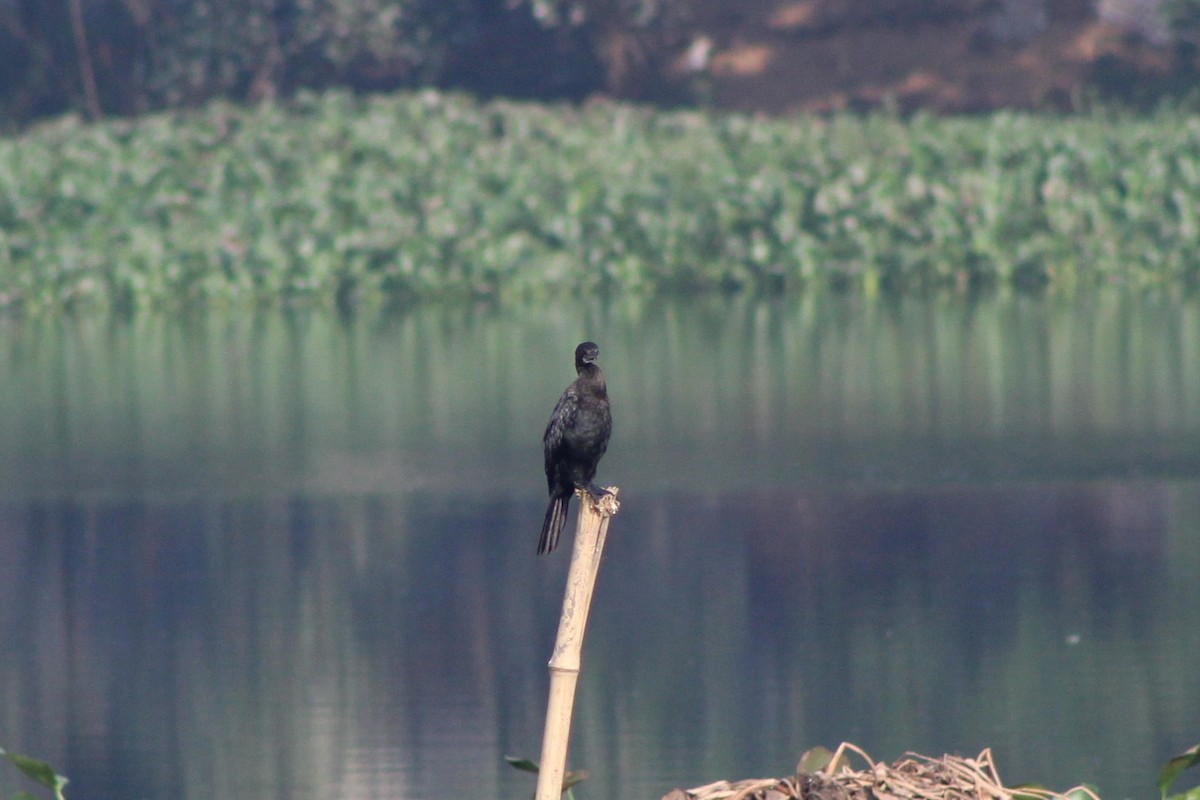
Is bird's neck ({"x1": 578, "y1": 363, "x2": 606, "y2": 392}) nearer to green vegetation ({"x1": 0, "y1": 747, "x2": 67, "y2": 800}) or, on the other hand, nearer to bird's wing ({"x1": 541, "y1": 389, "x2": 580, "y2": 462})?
bird's wing ({"x1": 541, "y1": 389, "x2": 580, "y2": 462})

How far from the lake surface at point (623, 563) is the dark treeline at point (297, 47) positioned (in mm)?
12254

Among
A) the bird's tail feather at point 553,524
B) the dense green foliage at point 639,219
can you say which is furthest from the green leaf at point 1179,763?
the dense green foliage at point 639,219

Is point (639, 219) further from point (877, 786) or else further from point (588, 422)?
point (877, 786)

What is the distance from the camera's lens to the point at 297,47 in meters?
29.4

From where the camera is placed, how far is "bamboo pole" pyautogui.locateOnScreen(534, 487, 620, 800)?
11.9 ft

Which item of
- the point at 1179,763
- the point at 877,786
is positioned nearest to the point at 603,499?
the point at 877,786

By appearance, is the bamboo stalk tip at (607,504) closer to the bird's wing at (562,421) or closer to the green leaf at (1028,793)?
the bird's wing at (562,421)

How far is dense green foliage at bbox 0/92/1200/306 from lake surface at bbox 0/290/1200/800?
422 cm

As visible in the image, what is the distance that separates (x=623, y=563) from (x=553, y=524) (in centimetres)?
569

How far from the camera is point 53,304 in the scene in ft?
69.7

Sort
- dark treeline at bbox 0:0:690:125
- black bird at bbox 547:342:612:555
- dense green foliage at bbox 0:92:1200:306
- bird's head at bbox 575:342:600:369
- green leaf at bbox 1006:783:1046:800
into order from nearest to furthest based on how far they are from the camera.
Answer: green leaf at bbox 1006:783:1046:800 < bird's head at bbox 575:342:600:369 < black bird at bbox 547:342:612:555 < dense green foliage at bbox 0:92:1200:306 < dark treeline at bbox 0:0:690:125

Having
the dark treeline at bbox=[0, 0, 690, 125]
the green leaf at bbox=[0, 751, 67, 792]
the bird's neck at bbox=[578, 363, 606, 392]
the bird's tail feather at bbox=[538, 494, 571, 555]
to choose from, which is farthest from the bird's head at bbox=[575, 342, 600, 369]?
the dark treeline at bbox=[0, 0, 690, 125]

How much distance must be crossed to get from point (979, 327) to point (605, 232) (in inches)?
203

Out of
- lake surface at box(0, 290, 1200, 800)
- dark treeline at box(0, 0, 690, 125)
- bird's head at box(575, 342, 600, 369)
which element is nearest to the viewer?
bird's head at box(575, 342, 600, 369)
